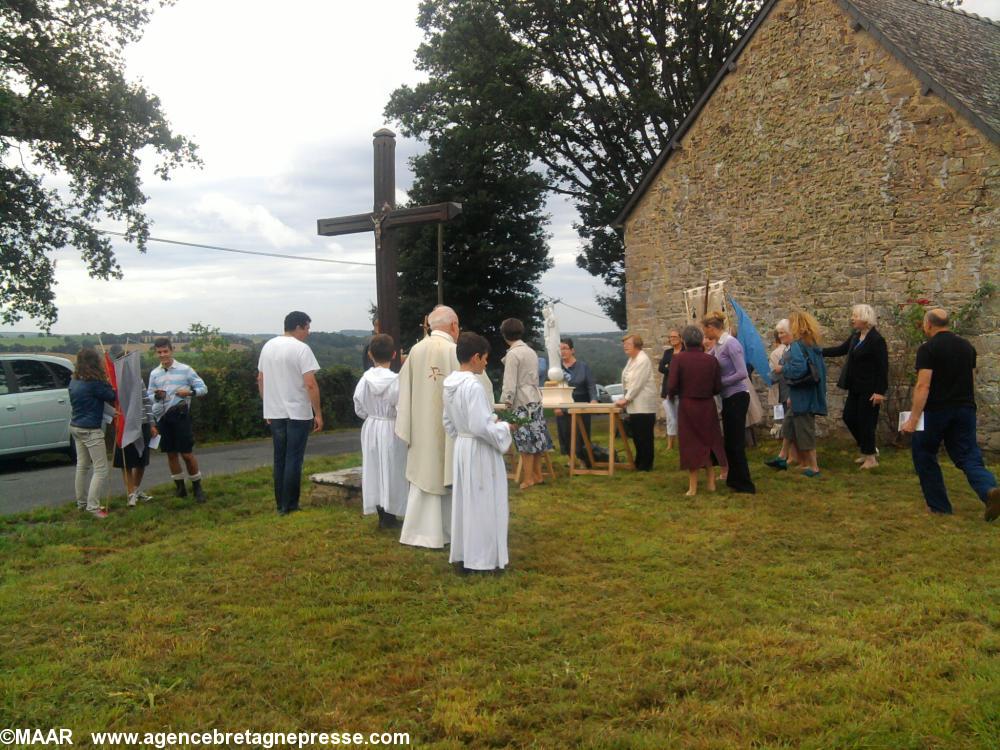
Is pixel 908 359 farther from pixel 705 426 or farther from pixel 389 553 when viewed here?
pixel 389 553

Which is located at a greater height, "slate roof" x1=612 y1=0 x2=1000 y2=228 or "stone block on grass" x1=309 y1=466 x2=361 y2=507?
"slate roof" x1=612 y1=0 x2=1000 y2=228

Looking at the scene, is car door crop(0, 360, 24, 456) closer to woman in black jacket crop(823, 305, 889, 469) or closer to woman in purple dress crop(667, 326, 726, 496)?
woman in purple dress crop(667, 326, 726, 496)

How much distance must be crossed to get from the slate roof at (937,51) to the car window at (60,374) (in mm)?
9588

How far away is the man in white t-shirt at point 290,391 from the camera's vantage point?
24.1ft

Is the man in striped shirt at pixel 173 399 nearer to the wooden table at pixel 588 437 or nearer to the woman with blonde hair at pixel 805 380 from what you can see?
the wooden table at pixel 588 437

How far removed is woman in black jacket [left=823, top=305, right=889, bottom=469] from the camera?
8.96 m

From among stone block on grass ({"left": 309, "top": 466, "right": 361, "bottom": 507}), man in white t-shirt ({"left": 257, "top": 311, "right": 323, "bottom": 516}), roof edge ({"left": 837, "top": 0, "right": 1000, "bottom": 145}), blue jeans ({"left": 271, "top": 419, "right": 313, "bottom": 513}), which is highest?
roof edge ({"left": 837, "top": 0, "right": 1000, "bottom": 145})

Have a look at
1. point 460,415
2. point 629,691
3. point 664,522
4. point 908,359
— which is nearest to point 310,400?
point 460,415

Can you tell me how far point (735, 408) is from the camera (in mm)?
8375

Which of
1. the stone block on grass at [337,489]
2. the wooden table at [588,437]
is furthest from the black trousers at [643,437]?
the stone block on grass at [337,489]

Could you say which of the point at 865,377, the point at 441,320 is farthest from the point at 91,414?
the point at 865,377

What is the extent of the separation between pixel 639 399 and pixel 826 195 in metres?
4.75

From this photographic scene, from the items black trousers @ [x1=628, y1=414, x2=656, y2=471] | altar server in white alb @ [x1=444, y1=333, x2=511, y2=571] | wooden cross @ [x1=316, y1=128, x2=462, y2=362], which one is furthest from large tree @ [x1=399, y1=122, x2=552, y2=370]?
altar server in white alb @ [x1=444, y1=333, x2=511, y2=571]

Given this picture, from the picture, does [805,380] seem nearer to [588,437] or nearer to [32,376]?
[588,437]
